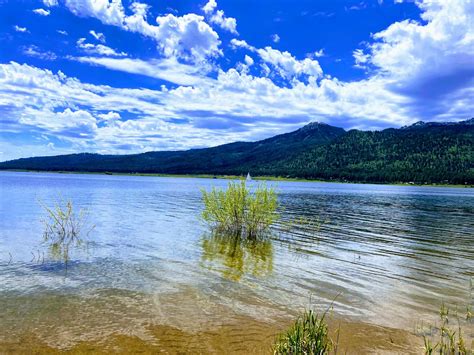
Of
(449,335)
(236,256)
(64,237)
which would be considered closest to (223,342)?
(449,335)

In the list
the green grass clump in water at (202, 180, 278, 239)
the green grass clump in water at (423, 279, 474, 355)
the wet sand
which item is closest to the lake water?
the wet sand

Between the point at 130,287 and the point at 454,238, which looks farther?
the point at 454,238

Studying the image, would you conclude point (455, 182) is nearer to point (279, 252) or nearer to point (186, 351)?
point (279, 252)

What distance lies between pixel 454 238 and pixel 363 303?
1932cm

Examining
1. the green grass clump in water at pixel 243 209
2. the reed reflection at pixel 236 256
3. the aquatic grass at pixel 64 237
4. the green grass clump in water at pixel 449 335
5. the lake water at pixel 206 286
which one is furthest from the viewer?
the green grass clump in water at pixel 243 209

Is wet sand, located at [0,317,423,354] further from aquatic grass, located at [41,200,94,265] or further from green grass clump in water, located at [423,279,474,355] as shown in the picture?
aquatic grass, located at [41,200,94,265]

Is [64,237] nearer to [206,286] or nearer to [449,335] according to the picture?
[206,286]

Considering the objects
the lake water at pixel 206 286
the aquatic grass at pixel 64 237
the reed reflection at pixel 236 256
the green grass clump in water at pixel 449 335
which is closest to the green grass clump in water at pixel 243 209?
the reed reflection at pixel 236 256

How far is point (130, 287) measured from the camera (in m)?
13.5

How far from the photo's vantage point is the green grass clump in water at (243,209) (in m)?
24.9

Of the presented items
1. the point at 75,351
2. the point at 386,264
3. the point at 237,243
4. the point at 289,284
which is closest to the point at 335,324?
the point at 289,284

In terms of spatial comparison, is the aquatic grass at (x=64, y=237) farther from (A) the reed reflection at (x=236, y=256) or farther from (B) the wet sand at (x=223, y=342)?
(B) the wet sand at (x=223, y=342)

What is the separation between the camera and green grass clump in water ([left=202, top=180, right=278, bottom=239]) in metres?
24.9

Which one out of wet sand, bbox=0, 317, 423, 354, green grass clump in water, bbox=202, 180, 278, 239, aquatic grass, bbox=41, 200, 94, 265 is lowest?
wet sand, bbox=0, 317, 423, 354
